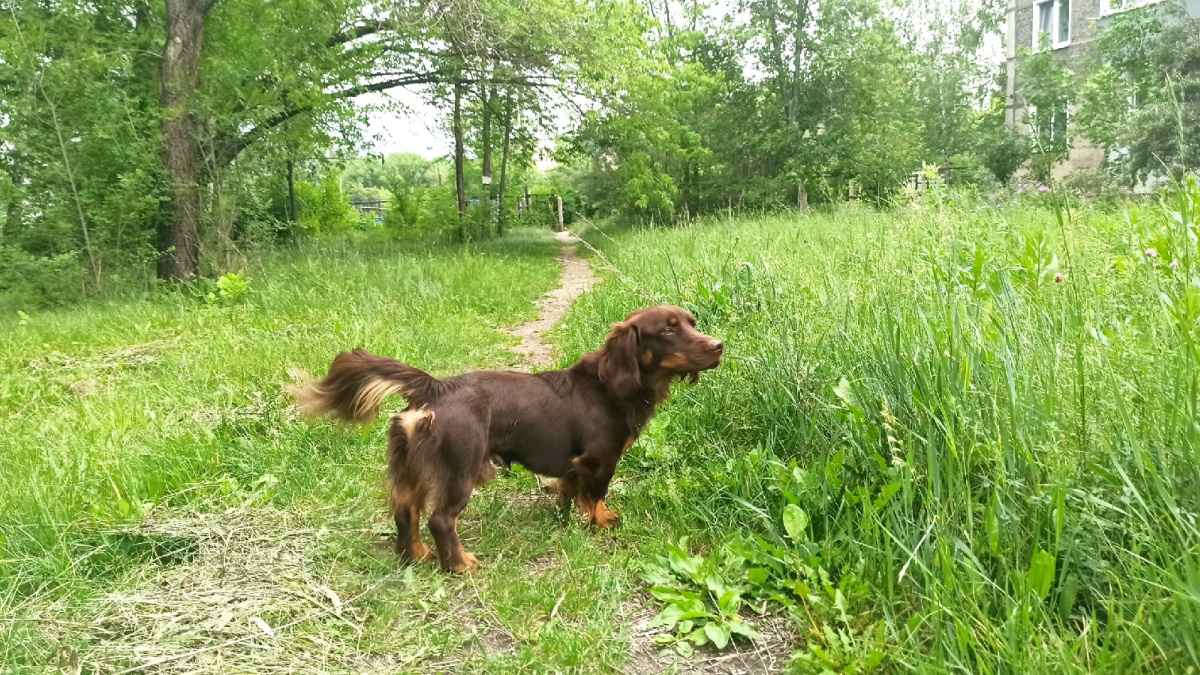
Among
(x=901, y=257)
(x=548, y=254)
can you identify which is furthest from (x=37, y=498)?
(x=548, y=254)

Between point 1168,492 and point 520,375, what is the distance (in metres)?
2.17

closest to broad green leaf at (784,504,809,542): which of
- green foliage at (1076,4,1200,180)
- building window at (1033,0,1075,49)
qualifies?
green foliage at (1076,4,1200,180)

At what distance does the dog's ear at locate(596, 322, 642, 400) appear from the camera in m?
2.87

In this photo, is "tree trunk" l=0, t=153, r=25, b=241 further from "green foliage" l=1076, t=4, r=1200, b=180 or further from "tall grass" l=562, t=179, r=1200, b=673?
"green foliage" l=1076, t=4, r=1200, b=180

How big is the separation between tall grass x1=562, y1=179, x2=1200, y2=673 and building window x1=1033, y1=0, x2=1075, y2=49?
25.9 m

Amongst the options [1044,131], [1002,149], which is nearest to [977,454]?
[1044,131]

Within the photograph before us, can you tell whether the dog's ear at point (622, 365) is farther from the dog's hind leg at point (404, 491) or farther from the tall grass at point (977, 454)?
the dog's hind leg at point (404, 491)

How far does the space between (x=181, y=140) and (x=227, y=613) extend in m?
9.07

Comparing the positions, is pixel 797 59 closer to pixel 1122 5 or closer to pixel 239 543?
pixel 1122 5

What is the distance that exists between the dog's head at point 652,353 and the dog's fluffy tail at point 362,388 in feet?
2.48

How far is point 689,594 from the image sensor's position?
2234 millimetres

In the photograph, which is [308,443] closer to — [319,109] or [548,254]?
[319,109]

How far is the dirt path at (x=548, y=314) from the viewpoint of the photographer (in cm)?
551

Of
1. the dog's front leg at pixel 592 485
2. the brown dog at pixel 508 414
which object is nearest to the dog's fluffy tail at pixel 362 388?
the brown dog at pixel 508 414
